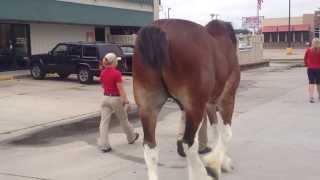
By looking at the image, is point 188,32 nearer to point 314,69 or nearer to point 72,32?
point 314,69

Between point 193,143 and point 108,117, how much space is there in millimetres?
4202

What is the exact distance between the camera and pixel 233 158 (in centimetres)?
773

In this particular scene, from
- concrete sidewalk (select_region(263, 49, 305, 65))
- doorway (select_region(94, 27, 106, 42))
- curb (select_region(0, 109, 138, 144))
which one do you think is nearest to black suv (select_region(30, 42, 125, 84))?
curb (select_region(0, 109, 138, 144))

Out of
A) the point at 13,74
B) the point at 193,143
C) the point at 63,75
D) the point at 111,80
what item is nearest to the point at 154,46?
the point at 193,143

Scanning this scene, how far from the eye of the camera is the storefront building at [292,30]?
9181 cm

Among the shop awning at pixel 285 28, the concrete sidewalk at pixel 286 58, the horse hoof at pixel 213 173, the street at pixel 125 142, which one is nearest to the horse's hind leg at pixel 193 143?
the horse hoof at pixel 213 173

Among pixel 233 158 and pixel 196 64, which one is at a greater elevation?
pixel 196 64

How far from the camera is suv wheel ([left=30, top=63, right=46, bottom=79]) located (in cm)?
2388

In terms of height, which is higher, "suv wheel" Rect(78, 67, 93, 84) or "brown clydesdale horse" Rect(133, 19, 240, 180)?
"brown clydesdale horse" Rect(133, 19, 240, 180)

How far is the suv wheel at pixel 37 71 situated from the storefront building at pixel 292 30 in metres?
70.7

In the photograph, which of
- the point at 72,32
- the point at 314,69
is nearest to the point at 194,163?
the point at 314,69

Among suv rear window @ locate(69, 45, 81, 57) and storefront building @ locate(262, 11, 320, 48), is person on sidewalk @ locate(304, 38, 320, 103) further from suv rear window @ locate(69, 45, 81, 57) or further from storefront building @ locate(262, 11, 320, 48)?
storefront building @ locate(262, 11, 320, 48)

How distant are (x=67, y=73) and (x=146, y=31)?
1895cm

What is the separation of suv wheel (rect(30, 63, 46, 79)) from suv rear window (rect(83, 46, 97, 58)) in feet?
8.55
